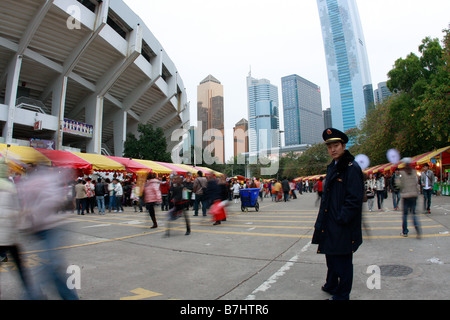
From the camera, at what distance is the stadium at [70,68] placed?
71.3ft

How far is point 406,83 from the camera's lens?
24.5 m

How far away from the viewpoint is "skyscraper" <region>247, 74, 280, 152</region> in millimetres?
78938

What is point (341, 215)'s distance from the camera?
252 centimetres

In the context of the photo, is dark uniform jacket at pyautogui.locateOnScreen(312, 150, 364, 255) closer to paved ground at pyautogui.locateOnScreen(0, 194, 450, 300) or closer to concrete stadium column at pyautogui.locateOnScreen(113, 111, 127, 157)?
paved ground at pyautogui.locateOnScreen(0, 194, 450, 300)

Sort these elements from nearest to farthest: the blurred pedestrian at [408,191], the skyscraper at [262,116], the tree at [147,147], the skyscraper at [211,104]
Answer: the blurred pedestrian at [408,191]
the tree at [147,147]
the skyscraper at [262,116]
the skyscraper at [211,104]

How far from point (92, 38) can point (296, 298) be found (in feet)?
91.1

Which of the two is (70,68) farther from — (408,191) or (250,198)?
(408,191)

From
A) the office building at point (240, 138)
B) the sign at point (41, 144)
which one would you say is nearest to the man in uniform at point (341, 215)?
the sign at point (41, 144)

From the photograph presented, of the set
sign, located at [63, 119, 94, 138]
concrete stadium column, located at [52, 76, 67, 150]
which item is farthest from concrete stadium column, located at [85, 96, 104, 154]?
concrete stadium column, located at [52, 76, 67, 150]

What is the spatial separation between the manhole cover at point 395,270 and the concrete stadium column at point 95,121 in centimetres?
3072

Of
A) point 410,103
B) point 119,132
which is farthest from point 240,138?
point 410,103

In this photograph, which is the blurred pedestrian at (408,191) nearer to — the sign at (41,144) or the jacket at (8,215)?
the jacket at (8,215)
